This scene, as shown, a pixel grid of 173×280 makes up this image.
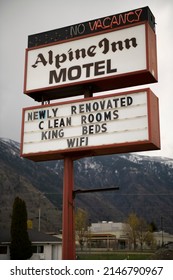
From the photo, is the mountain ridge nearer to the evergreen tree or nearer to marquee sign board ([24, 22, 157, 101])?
the evergreen tree

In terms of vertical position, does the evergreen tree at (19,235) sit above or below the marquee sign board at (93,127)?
below

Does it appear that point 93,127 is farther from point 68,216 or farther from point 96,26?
point 96,26

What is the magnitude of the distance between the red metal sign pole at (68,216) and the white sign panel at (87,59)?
144cm

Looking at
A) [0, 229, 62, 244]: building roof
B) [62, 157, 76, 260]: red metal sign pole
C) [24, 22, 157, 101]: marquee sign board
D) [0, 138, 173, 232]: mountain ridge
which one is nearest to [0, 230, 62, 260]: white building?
[0, 229, 62, 244]: building roof

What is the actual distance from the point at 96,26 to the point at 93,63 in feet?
2.37

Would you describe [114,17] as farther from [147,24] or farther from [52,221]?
[52,221]

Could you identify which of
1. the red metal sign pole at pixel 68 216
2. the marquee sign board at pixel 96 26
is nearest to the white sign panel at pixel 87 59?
the marquee sign board at pixel 96 26

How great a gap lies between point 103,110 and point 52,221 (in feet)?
178

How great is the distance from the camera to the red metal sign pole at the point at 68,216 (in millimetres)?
7395

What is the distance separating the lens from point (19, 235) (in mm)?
15250

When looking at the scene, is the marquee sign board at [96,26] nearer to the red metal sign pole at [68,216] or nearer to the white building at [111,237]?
the red metal sign pole at [68,216]

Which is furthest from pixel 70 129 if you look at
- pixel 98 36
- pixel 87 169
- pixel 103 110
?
pixel 87 169
